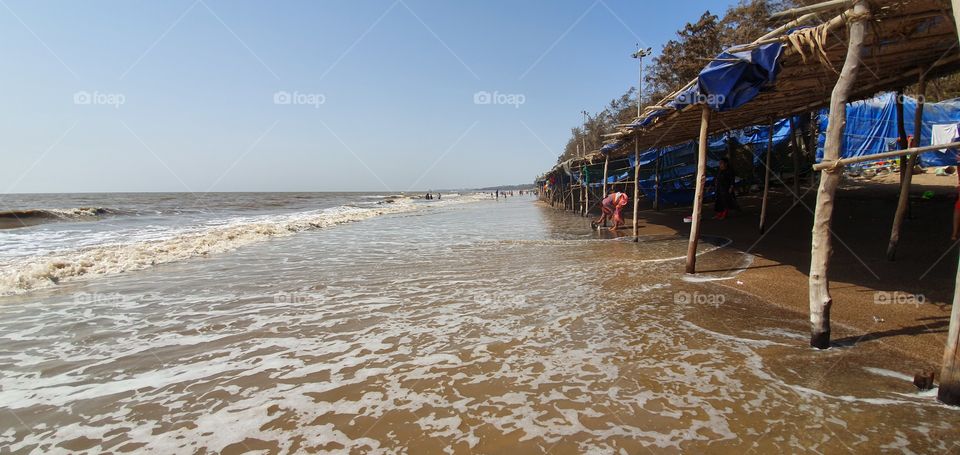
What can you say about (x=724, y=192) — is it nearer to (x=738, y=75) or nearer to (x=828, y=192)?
(x=738, y=75)

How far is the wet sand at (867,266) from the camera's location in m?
4.07

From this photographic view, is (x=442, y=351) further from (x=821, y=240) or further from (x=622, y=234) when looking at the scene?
(x=622, y=234)

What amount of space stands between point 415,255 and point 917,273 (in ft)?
28.6

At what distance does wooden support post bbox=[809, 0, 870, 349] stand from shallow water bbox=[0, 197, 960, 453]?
0.33 m

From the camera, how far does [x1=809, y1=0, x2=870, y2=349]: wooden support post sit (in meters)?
3.43

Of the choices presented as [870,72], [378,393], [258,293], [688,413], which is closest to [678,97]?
[870,72]

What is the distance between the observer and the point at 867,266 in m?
6.01

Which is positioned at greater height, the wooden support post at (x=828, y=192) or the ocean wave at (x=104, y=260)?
the wooden support post at (x=828, y=192)
